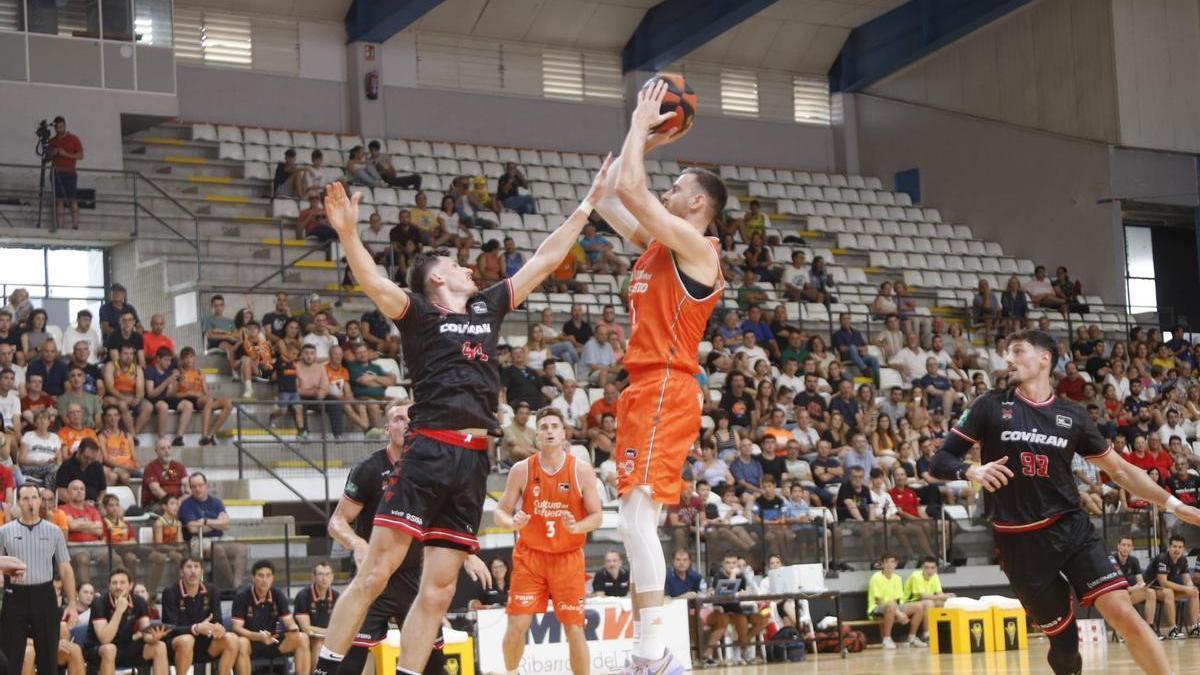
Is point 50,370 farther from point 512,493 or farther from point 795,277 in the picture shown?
point 795,277

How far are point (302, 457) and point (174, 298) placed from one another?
4.24m

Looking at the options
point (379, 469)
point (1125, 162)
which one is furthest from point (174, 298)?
point (1125, 162)

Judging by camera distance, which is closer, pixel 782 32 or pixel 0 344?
pixel 0 344

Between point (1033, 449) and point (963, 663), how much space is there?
23.6ft

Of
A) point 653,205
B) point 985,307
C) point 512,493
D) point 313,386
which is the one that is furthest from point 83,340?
point 985,307

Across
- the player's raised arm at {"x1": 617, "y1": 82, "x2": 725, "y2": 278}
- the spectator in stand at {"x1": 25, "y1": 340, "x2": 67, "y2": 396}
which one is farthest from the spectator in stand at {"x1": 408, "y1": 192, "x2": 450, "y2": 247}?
the player's raised arm at {"x1": 617, "y1": 82, "x2": 725, "y2": 278}

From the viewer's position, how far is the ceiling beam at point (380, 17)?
25.3 meters

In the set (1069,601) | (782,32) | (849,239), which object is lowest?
(1069,601)

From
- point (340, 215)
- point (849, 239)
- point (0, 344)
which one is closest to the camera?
point (340, 215)

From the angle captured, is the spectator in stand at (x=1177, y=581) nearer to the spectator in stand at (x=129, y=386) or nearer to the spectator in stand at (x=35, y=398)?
the spectator in stand at (x=129, y=386)

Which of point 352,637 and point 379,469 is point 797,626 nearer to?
point 379,469

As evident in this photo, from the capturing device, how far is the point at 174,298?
20.3 metres

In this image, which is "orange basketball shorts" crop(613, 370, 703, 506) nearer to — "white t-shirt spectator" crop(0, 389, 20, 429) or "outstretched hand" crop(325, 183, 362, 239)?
"outstretched hand" crop(325, 183, 362, 239)

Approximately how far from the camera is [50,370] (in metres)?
16.6
